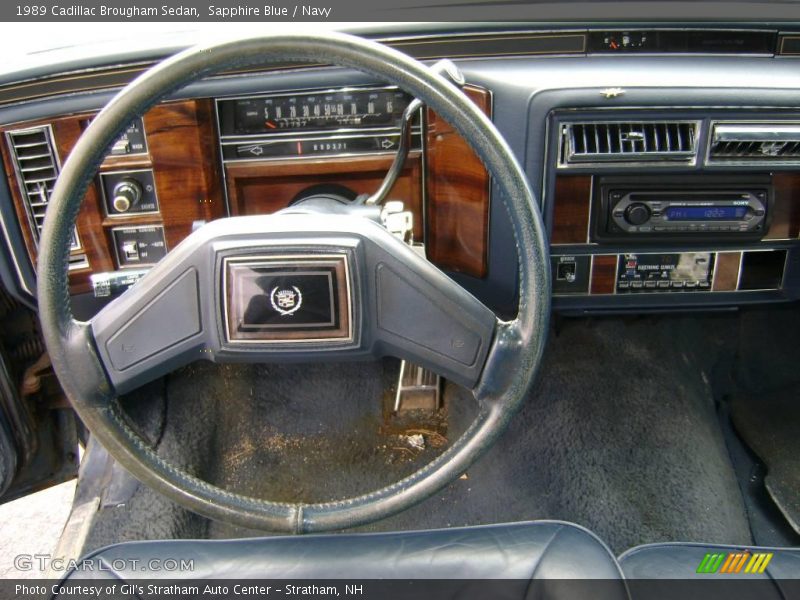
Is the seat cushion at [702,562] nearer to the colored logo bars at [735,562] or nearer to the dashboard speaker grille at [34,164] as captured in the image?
the colored logo bars at [735,562]

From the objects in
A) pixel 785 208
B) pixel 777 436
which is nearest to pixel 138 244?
pixel 785 208

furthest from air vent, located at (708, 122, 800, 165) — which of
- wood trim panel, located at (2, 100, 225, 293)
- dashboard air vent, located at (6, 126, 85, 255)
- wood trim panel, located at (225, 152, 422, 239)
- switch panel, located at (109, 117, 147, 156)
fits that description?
dashboard air vent, located at (6, 126, 85, 255)

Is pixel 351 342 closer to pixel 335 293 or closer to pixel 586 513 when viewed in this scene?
pixel 335 293

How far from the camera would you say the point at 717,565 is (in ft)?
3.92

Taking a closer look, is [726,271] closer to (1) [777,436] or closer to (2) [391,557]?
(1) [777,436]

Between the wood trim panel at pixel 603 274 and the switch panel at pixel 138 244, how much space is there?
0.93 m

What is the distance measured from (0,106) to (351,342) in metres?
0.91

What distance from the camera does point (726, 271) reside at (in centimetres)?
164

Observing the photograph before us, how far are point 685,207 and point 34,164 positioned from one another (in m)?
1.32

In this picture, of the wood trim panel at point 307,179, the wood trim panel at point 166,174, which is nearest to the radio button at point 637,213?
the wood trim panel at point 307,179

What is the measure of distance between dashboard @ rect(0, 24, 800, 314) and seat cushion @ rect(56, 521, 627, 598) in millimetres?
630

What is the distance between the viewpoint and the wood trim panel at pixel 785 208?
1.55m

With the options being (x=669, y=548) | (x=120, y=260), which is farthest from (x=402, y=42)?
(x=669, y=548)

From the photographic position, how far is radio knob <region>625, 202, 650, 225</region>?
1.55 metres
